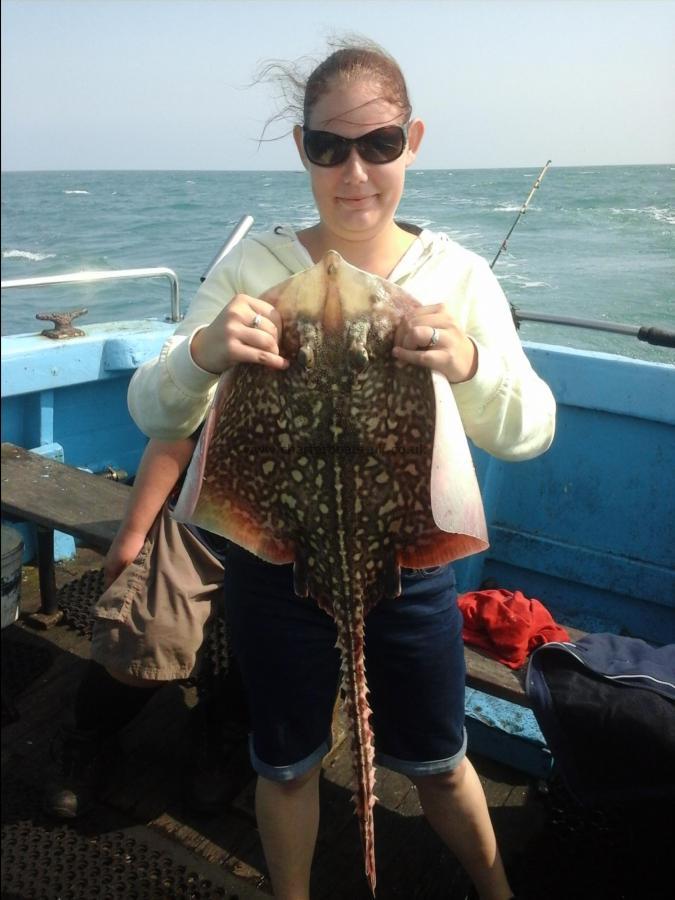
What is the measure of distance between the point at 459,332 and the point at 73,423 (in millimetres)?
3901

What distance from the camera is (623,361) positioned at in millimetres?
3914

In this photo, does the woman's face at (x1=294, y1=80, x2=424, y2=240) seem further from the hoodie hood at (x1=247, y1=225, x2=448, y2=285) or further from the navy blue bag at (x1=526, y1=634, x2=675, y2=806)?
the navy blue bag at (x1=526, y1=634, x2=675, y2=806)

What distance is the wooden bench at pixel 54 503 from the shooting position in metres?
3.35

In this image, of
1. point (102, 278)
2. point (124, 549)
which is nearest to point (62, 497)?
point (124, 549)

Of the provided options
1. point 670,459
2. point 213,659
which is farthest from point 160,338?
point 670,459

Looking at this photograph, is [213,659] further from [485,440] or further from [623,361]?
[623,361]

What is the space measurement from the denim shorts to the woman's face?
0.92 m

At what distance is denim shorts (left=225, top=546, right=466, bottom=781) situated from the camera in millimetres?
1932

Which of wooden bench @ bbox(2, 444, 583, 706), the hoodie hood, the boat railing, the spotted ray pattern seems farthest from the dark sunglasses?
the boat railing

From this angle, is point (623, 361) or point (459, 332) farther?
point (623, 361)

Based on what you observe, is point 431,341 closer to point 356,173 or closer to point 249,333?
point 249,333

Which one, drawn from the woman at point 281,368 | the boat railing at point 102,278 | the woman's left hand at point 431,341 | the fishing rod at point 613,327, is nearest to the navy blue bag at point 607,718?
the woman at point 281,368

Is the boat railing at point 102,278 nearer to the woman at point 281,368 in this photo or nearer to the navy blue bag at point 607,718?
the woman at point 281,368

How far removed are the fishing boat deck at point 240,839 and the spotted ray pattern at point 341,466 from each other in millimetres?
980
